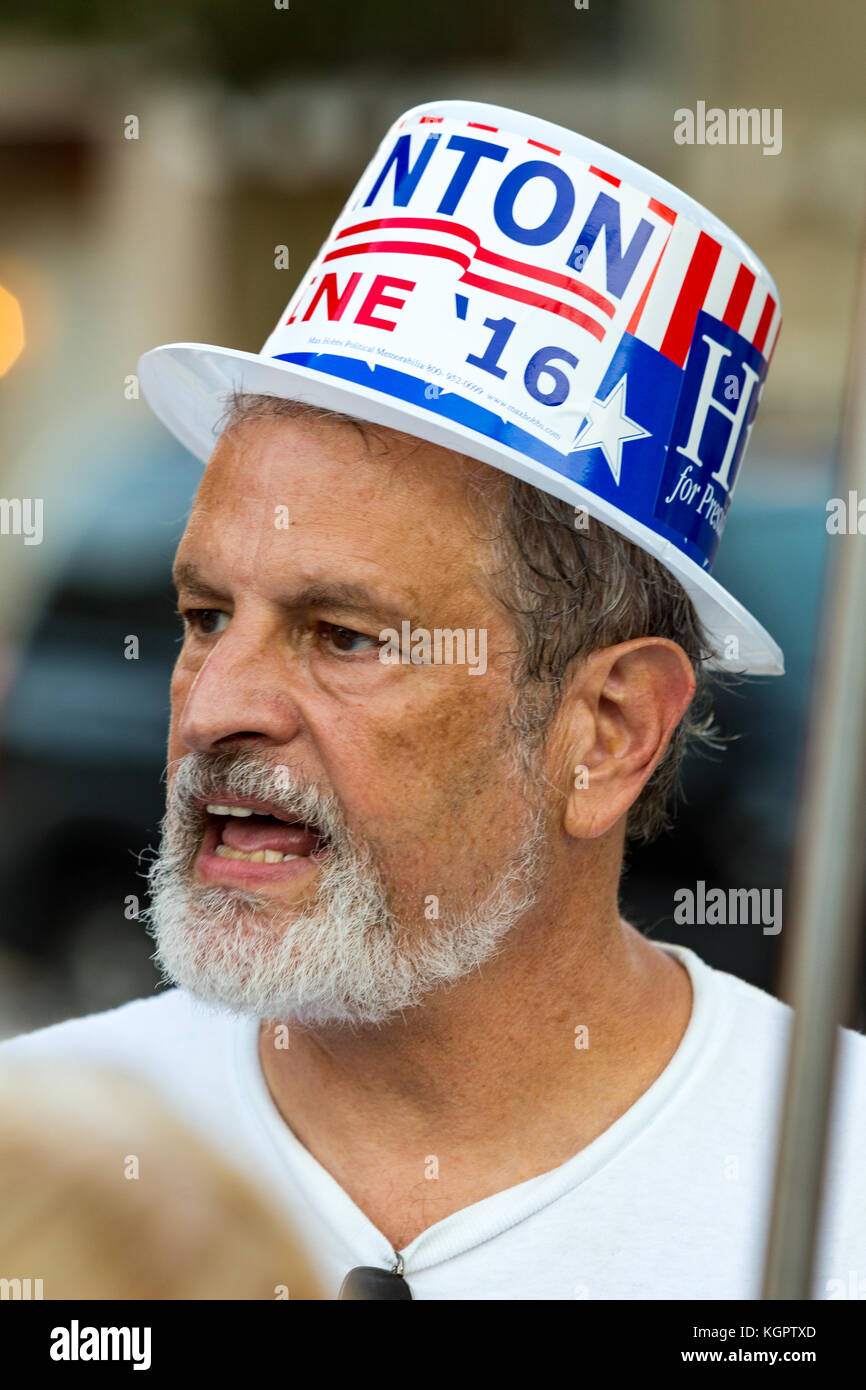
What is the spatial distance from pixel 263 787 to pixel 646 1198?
31.9 inches

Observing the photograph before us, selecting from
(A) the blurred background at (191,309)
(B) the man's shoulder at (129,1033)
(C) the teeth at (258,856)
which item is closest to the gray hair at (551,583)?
(C) the teeth at (258,856)

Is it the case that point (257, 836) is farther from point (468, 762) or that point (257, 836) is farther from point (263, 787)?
point (468, 762)

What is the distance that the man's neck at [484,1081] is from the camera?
2189 mm

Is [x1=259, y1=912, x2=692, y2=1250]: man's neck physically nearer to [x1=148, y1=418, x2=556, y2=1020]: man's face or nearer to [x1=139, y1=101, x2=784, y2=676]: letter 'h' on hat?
[x1=148, y1=418, x2=556, y2=1020]: man's face

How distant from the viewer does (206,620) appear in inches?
86.6

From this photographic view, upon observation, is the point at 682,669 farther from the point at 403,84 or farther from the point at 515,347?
the point at 403,84

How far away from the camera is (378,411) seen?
205cm

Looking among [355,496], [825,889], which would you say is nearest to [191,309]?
[355,496]

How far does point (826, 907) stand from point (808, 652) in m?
3.01

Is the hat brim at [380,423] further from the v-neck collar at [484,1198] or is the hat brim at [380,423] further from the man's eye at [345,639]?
the v-neck collar at [484,1198]

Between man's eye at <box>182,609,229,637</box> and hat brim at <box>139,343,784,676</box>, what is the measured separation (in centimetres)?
32

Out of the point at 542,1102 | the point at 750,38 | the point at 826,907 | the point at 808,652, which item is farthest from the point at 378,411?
the point at 808,652

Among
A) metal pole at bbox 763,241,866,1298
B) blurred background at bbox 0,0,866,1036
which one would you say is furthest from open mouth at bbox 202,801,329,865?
blurred background at bbox 0,0,866,1036

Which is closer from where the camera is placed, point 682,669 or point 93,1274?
point 93,1274
